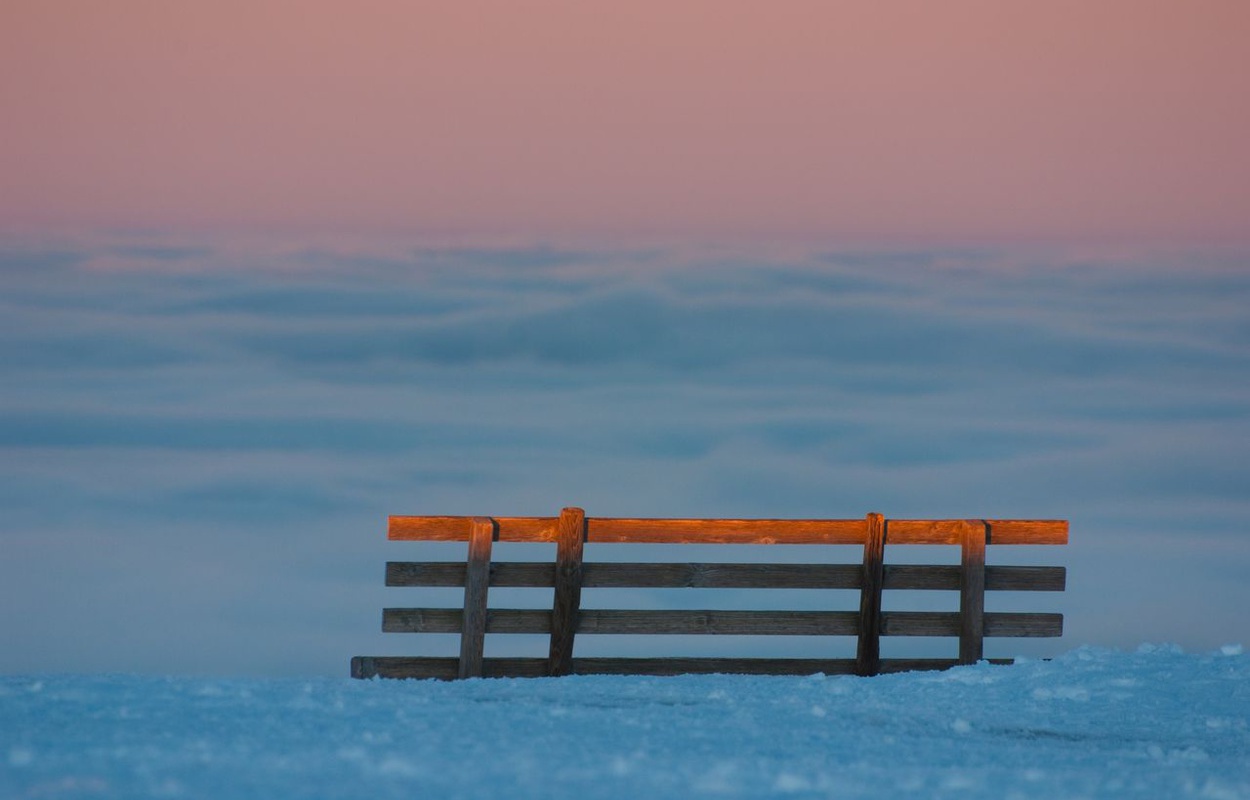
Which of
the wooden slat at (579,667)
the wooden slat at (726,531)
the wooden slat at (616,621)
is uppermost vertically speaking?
the wooden slat at (726,531)

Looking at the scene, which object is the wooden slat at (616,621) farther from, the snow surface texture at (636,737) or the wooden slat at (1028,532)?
the wooden slat at (1028,532)

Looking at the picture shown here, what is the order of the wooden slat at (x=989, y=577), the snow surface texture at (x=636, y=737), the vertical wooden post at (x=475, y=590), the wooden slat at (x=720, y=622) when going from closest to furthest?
the snow surface texture at (x=636, y=737)
the vertical wooden post at (x=475, y=590)
the wooden slat at (x=720, y=622)
the wooden slat at (x=989, y=577)

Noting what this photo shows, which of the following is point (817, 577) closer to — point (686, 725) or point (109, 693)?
point (686, 725)

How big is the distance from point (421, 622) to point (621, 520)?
2.05m

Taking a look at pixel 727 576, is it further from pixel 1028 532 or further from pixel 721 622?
pixel 1028 532

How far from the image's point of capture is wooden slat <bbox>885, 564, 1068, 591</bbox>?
13352mm

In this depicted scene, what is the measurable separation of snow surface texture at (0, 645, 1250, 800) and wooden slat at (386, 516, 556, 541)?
1406 mm

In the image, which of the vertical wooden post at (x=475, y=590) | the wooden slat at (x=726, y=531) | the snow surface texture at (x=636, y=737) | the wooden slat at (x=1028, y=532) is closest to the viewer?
the snow surface texture at (x=636, y=737)

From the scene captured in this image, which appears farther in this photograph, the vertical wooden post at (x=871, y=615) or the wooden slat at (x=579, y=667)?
the vertical wooden post at (x=871, y=615)

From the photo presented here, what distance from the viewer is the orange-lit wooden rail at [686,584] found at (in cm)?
1284

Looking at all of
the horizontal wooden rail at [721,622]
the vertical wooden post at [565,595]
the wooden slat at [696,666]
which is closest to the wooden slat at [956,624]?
the horizontal wooden rail at [721,622]

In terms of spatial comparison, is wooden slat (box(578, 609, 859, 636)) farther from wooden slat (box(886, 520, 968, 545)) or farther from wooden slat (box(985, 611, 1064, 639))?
wooden slat (box(985, 611, 1064, 639))

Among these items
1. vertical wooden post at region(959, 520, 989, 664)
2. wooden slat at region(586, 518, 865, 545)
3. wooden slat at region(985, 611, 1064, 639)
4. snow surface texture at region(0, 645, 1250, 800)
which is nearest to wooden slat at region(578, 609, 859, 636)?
Result: snow surface texture at region(0, 645, 1250, 800)

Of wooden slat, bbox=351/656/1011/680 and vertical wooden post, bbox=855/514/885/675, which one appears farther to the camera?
vertical wooden post, bbox=855/514/885/675
